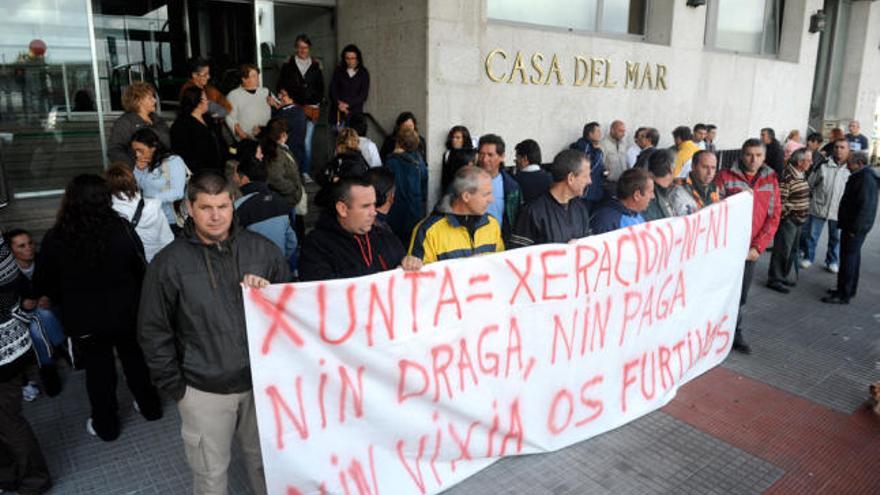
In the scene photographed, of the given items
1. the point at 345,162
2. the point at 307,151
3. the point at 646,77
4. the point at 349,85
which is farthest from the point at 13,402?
the point at 646,77

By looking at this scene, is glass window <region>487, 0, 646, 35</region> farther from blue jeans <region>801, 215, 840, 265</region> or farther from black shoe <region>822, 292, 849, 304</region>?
black shoe <region>822, 292, 849, 304</region>

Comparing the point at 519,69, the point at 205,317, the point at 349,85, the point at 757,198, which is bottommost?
the point at 205,317

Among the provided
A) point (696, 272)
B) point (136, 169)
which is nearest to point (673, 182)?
point (696, 272)

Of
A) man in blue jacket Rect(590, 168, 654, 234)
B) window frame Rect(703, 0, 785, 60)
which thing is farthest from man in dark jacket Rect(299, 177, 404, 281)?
window frame Rect(703, 0, 785, 60)

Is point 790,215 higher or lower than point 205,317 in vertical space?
lower

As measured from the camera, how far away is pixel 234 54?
940 cm

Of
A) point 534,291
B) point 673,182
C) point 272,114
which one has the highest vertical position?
point 272,114

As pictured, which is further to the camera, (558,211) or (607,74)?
(607,74)

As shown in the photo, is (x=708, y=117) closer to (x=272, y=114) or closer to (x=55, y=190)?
(x=272, y=114)

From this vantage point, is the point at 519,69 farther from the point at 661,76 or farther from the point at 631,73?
the point at 661,76

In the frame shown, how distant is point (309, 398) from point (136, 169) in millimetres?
3159

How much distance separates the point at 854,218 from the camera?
7.07m

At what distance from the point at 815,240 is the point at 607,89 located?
370 centimetres

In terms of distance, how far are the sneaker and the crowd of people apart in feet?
0.27
